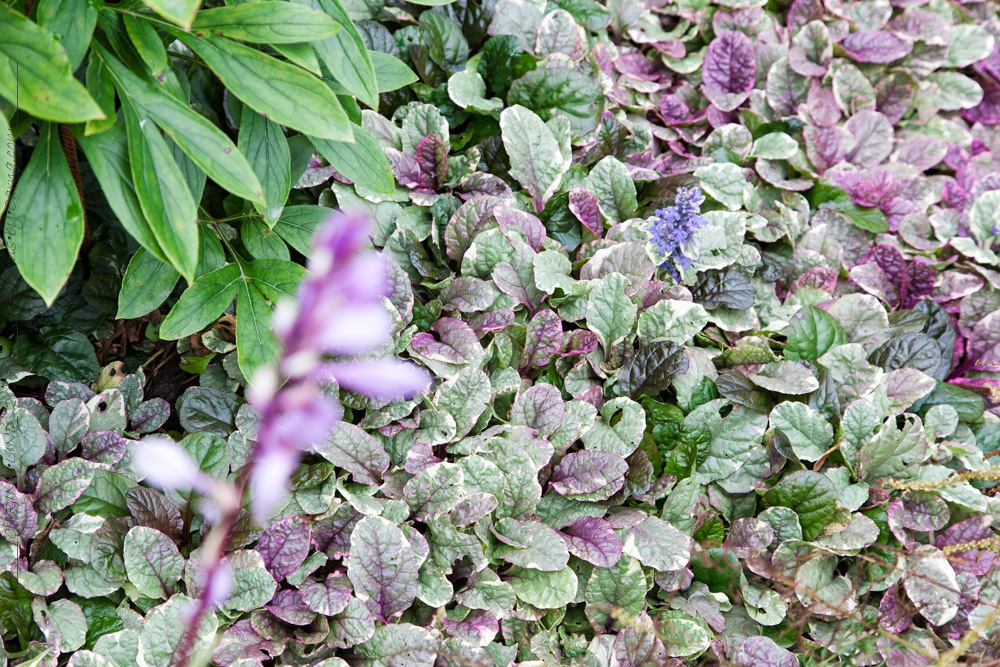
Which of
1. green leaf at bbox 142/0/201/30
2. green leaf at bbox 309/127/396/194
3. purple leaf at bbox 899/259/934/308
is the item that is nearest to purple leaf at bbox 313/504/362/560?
green leaf at bbox 309/127/396/194

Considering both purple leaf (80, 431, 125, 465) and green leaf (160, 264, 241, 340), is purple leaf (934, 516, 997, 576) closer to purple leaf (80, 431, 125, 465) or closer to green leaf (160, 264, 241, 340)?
green leaf (160, 264, 241, 340)

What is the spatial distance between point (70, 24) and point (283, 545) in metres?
1.00

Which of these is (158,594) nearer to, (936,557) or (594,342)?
(594,342)

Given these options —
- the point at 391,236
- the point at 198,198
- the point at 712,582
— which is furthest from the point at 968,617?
the point at 198,198

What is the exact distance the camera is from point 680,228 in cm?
184

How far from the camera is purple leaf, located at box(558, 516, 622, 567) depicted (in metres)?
1.51

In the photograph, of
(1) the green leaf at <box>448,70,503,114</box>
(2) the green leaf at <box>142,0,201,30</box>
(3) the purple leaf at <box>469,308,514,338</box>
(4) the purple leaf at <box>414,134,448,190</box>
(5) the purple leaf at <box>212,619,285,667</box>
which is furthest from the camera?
(1) the green leaf at <box>448,70,503,114</box>

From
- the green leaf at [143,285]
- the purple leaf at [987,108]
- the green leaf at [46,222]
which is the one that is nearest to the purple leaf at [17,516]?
the green leaf at [143,285]

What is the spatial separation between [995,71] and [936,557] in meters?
2.11

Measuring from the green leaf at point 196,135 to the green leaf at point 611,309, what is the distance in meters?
0.92

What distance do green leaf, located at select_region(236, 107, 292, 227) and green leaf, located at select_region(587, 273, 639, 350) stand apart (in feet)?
2.56

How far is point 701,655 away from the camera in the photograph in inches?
62.2

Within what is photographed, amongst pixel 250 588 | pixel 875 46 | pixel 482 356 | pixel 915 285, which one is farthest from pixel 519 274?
pixel 875 46

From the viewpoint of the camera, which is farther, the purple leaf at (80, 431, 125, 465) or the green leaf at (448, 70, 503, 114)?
the green leaf at (448, 70, 503, 114)
